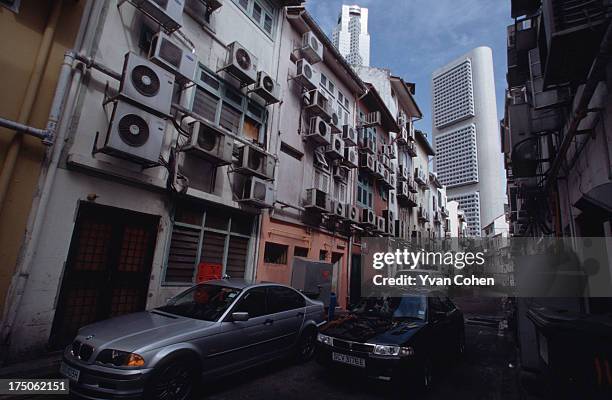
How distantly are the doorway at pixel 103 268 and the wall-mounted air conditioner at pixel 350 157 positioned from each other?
10059mm

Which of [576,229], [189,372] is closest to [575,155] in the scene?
[576,229]

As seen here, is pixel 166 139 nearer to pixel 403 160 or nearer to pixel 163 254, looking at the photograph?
pixel 163 254

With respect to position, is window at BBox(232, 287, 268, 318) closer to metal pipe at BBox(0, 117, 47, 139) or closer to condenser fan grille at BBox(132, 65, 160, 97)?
metal pipe at BBox(0, 117, 47, 139)

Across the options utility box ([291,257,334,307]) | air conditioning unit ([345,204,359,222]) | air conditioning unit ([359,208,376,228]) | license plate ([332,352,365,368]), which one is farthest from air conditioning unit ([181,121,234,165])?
air conditioning unit ([359,208,376,228])

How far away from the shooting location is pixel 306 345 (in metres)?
6.30

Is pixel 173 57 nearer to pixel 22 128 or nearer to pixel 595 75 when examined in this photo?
pixel 22 128

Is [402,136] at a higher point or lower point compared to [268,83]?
higher

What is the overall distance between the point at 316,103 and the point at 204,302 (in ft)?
32.8

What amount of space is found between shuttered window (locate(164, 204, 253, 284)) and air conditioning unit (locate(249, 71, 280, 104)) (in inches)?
163

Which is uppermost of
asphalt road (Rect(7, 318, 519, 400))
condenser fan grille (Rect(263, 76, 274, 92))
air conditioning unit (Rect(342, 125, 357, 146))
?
air conditioning unit (Rect(342, 125, 357, 146))

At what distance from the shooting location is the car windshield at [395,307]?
5953 millimetres

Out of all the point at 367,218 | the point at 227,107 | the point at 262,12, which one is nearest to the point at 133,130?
A: the point at 227,107

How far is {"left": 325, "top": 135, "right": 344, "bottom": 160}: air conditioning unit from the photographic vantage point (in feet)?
46.0

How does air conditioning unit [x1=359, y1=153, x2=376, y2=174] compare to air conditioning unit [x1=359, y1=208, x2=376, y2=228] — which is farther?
air conditioning unit [x1=359, y1=153, x2=376, y2=174]
